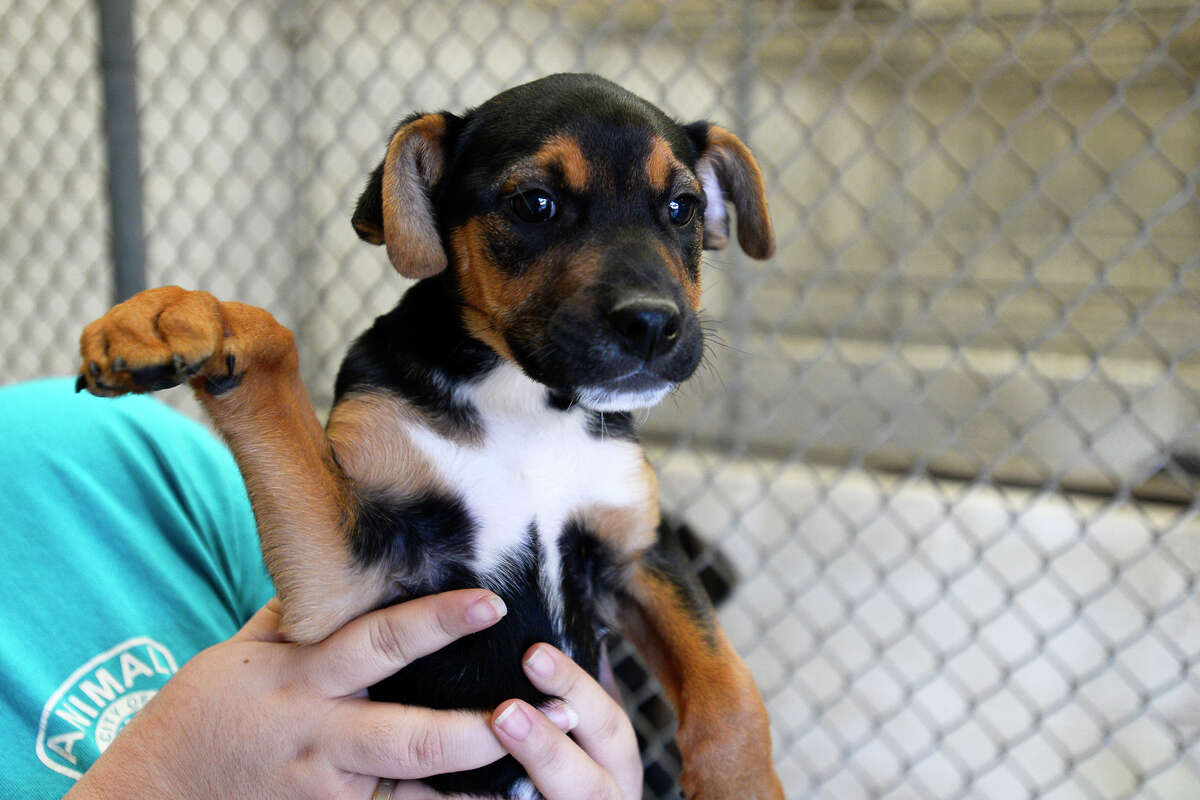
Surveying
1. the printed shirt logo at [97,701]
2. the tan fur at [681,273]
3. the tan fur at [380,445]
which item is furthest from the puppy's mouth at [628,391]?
the printed shirt logo at [97,701]

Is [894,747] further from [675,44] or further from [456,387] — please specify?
[675,44]

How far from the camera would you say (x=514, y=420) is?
1.40 meters

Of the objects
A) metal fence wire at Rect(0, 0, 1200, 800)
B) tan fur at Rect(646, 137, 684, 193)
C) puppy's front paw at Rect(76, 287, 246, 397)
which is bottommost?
metal fence wire at Rect(0, 0, 1200, 800)

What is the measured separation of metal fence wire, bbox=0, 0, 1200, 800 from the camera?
3.49 m

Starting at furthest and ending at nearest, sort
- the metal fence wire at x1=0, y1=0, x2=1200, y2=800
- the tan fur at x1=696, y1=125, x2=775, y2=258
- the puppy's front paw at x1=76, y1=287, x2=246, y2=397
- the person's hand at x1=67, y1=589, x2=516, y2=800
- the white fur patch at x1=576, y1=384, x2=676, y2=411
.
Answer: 1. the metal fence wire at x1=0, y1=0, x2=1200, y2=800
2. the tan fur at x1=696, y1=125, x2=775, y2=258
3. the white fur patch at x1=576, y1=384, x2=676, y2=411
4. the person's hand at x1=67, y1=589, x2=516, y2=800
5. the puppy's front paw at x1=76, y1=287, x2=246, y2=397

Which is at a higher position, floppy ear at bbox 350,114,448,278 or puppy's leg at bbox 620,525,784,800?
floppy ear at bbox 350,114,448,278

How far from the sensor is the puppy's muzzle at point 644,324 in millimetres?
1193

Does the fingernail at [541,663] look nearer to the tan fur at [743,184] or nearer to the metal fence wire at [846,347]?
the tan fur at [743,184]

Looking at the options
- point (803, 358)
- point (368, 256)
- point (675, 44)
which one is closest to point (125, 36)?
point (368, 256)

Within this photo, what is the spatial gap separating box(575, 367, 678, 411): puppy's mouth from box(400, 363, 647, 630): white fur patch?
0.16 meters

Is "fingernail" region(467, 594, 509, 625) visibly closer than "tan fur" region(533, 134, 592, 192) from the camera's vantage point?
Yes

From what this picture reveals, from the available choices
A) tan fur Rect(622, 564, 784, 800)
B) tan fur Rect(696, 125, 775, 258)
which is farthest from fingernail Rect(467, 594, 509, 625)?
tan fur Rect(696, 125, 775, 258)

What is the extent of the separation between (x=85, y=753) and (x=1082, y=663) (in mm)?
4164

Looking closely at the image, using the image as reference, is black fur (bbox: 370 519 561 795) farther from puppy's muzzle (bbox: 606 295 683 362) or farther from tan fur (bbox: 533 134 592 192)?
tan fur (bbox: 533 134 592 192)
